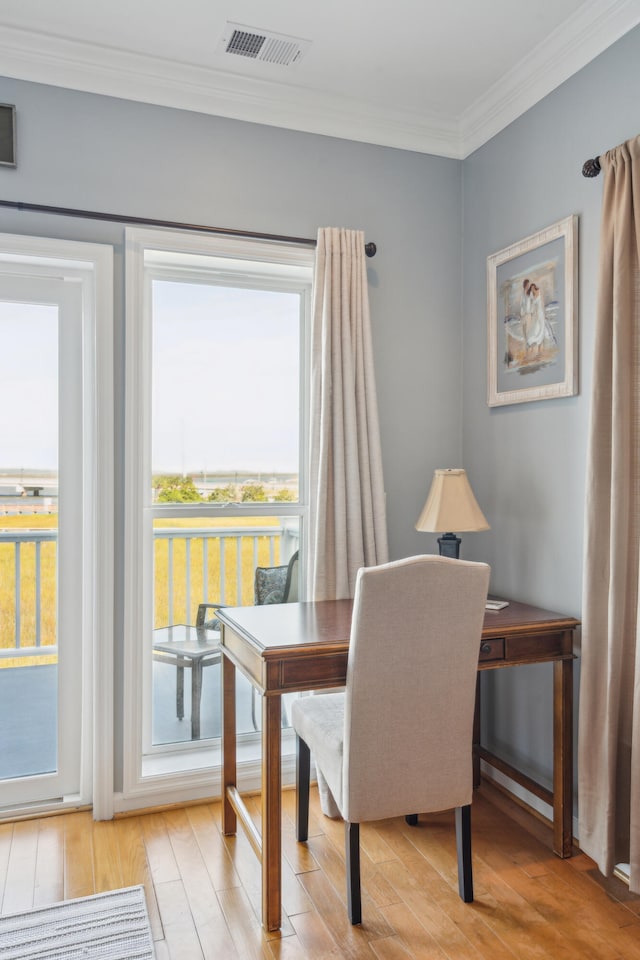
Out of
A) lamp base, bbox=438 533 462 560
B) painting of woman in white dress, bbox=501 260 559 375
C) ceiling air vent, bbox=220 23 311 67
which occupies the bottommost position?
lamp base, bbox=438 533 462 560

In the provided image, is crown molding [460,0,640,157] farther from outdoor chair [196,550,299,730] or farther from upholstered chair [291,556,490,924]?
outdoor chair [196,550,299,730]

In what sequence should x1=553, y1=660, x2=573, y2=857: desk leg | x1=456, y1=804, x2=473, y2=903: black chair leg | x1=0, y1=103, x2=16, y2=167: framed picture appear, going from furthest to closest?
x1=0, y1=103, x2=16, y2=167: framed picture, x1=553, y1=660, x2=573, y2=857: desk leg, x1=456, y1=804, x2=473, y2=903: black chair leg

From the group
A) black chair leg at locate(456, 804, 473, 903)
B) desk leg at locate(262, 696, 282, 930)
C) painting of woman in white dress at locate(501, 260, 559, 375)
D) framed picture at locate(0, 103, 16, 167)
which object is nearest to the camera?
desk leg at locate(262, 696, 282, 930)

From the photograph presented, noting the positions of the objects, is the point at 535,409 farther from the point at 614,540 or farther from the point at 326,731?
the point at 326,731

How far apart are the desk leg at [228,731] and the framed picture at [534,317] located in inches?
60.4

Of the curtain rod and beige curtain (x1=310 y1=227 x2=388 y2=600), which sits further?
beige curtain (x1=310 y1=227 x2=388 y2=600)

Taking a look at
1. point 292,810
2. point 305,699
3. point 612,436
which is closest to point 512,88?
point 612,436

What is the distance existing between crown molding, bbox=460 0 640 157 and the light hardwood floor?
274cm

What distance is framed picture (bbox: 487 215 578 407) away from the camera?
2.50 m

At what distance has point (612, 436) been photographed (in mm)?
2172

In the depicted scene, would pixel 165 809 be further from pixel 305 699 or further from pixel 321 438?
pixel 321 438

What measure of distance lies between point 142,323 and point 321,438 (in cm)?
83

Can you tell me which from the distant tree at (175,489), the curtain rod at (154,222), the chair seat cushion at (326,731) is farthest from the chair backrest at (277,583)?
the curtain rod at (154,222)

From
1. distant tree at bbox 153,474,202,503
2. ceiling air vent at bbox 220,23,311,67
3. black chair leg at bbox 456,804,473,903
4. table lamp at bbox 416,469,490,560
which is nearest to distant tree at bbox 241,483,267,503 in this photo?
distant tree at bbox 153,474,202,503
